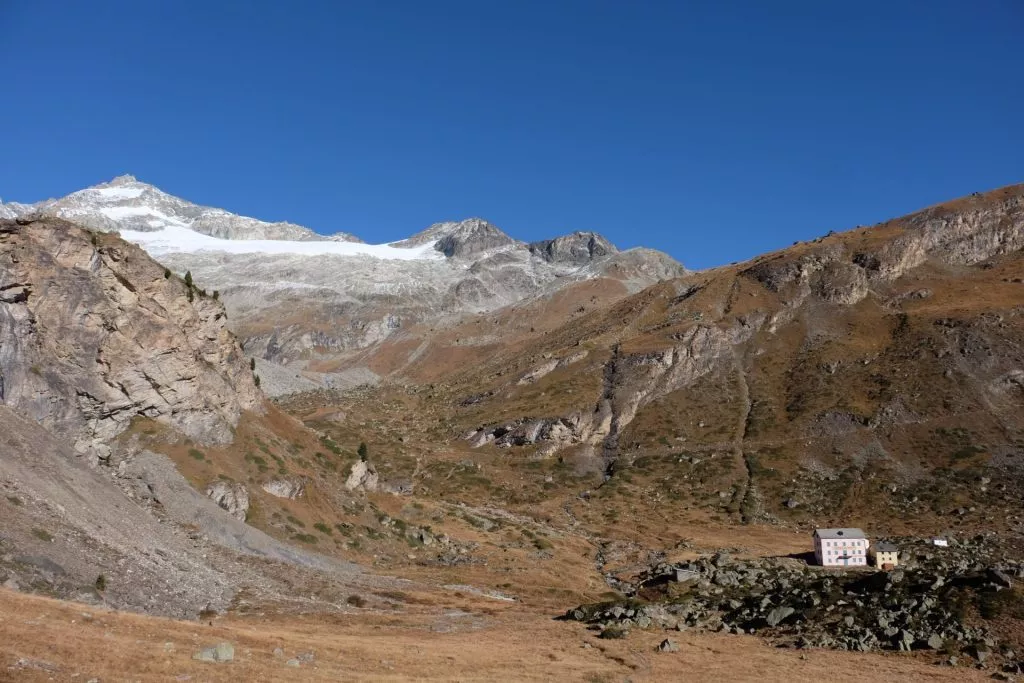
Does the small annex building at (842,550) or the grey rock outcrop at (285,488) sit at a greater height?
the grey rock outcrop at (285,488)

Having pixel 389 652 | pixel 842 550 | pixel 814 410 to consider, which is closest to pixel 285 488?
pixel 389 652

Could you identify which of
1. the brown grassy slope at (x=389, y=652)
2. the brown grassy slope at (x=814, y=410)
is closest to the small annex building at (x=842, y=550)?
the brown grassy slope at (x=814, y=410)

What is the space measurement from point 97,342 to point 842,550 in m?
78.4

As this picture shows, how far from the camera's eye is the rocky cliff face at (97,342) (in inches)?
2266

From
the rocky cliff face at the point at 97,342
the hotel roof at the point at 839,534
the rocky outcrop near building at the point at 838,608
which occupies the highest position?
the rocky cliff face at the point at 97,342

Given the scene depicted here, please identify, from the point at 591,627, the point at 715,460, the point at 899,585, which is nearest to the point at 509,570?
the point at 591,627

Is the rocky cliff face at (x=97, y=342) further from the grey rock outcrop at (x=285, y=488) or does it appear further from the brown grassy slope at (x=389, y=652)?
the brown grassy slope at (x=389, y=652)

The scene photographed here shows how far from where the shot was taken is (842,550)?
77812 mm

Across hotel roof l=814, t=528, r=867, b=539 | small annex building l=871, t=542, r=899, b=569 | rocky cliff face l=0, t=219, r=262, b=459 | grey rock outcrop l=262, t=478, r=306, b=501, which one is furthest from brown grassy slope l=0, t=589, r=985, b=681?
small annex building l=871, t=542, r=899, b=569

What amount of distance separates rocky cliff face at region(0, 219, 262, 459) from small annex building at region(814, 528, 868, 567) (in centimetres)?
6482

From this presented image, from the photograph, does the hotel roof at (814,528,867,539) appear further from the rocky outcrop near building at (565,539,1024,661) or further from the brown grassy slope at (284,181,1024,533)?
the brown grassy slope at (284,181,1024,533)

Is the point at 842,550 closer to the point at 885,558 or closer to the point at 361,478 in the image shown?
the point at 885,558

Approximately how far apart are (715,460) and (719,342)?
53.5 m

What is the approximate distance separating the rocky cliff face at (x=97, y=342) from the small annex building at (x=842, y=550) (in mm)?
64816
